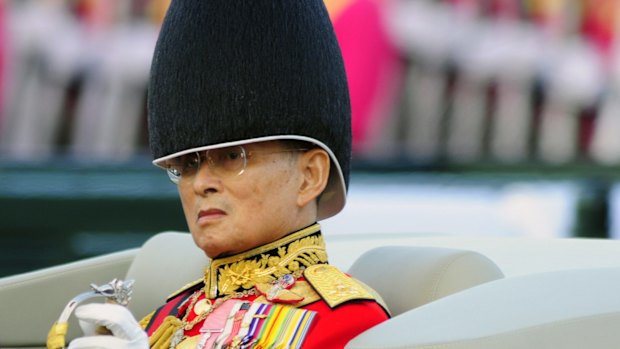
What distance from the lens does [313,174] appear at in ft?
7.54

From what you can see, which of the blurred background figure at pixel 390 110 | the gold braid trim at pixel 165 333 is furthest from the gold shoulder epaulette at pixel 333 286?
the blurred background figure at pixel 390 110

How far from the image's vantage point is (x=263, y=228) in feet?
7.37

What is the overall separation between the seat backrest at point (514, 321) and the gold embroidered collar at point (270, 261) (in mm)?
332

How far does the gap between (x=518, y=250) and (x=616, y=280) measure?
782mm

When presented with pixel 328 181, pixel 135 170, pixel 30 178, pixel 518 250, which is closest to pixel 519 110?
pixel 135 170

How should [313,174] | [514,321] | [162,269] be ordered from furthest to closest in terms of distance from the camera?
[162,269], [313,174], [514,321]

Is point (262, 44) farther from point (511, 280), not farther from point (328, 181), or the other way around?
point (511, 280)

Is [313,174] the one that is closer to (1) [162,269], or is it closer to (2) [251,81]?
(2) [251,81]

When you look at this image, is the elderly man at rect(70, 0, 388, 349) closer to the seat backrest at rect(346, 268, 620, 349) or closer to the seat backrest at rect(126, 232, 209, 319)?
the seat backrest at rect(346, 268, 620, 349)

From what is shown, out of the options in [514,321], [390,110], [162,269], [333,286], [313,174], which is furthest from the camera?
[390,110]

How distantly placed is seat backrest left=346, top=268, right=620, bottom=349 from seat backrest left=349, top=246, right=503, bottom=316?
25 cm

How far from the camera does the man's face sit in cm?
222

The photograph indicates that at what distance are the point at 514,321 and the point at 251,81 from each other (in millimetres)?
628

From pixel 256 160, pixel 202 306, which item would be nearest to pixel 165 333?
pixel 202 306
